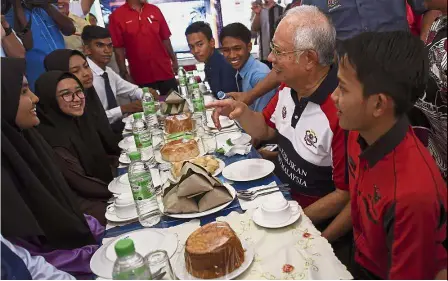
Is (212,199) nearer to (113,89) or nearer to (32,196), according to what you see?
(32,196)

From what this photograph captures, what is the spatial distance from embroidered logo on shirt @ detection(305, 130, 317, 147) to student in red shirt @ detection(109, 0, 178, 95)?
322 centimetres

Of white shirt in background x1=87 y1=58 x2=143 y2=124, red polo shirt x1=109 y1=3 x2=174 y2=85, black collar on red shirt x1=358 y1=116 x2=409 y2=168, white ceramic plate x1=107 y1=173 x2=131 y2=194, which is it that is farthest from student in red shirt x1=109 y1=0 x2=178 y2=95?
black collar on red shirt x1=358 y1=116 x2=409 y2=168

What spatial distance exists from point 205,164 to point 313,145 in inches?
20.0

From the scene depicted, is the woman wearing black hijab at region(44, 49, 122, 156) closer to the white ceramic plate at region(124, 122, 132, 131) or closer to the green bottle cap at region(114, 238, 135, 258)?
the white ceramic plate at region(124, 122, 132, 131)

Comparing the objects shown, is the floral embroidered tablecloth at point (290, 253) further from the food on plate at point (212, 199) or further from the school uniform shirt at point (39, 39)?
the school uniform shirt at point (39, 39)

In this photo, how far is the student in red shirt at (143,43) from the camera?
4438 millimetres

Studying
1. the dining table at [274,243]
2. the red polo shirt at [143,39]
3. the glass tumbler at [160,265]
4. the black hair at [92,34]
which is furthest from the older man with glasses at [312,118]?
the red polo shirt at [143,39]

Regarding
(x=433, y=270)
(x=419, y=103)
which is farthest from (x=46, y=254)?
(x=419, y=103)

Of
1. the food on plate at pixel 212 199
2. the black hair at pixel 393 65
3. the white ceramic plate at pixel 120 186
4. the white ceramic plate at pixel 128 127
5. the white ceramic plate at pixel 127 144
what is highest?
the black hair at pixel 393 65

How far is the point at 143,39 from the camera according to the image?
450cm

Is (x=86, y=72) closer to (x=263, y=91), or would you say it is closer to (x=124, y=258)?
(x=263, y=91)

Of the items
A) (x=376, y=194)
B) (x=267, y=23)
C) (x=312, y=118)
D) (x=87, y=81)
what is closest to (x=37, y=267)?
(x=376, y=194)

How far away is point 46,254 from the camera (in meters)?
1.40

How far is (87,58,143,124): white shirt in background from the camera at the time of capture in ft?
11.1
